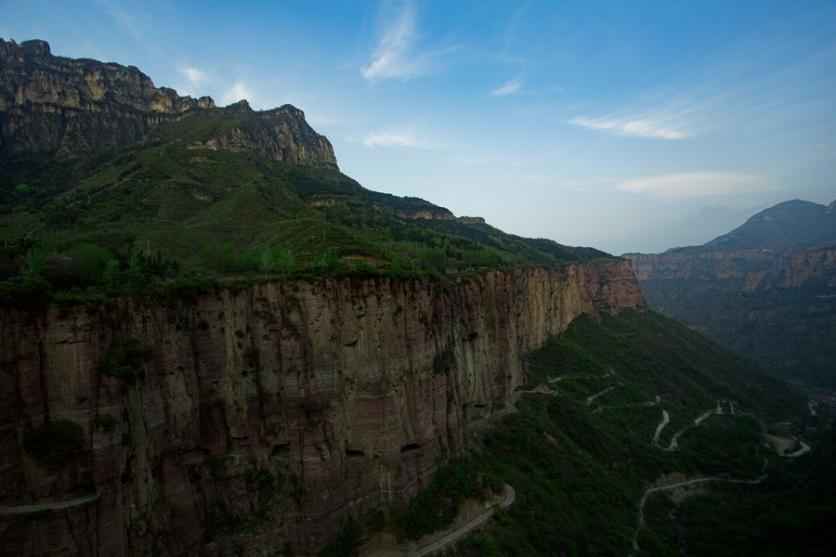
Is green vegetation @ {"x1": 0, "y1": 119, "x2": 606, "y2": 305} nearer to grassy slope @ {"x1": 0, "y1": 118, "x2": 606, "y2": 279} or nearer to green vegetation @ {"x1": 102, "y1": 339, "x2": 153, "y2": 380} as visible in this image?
grassy slope @ {"x1": 0, "y1": 118, "x2": 606, "y2": 279}

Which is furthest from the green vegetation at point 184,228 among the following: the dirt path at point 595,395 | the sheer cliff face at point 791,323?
the sheer cliff face at point 791,323

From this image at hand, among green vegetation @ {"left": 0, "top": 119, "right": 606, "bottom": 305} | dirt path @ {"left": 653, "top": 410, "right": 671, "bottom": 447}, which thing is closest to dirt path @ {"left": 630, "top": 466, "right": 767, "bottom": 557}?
dirt path @ {"left": 653, "top": 410, "right": 671, "bottom": 447}

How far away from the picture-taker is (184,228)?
6372cm

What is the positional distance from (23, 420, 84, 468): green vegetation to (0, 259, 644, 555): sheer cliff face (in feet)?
0.87

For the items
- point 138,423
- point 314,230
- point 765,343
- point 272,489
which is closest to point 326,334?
point 272,489

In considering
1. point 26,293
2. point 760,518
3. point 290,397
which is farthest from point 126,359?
point 760,518

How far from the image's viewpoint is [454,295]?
50094 millimetres

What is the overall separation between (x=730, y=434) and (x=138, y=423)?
240 ft

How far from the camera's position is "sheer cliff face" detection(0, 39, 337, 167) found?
335 feet

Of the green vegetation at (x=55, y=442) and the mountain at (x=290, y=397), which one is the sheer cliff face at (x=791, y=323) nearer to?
the mountain at (x=290, y=397)

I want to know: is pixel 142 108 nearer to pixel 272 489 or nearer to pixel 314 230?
pixel 314 230

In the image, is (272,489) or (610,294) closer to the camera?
(272,489)

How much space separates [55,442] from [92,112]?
353ft

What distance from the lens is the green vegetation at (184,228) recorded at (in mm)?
33375
